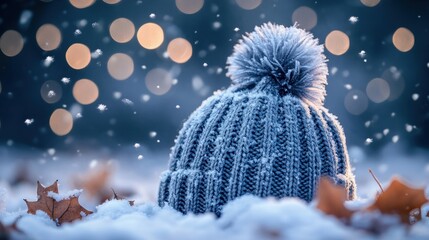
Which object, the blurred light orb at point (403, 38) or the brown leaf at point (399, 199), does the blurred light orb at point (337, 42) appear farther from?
the brown leaf at point (399, 199)

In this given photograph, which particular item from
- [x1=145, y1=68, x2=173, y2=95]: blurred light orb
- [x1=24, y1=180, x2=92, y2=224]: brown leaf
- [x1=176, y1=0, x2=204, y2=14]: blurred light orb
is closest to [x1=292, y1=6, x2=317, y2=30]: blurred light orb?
[x1=176, y1=0, x2=204, y2=14]: blurred light orb

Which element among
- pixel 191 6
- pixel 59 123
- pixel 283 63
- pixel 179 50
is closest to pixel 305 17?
pixel 191 6

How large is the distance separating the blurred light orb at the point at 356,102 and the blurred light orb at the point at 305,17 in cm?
92

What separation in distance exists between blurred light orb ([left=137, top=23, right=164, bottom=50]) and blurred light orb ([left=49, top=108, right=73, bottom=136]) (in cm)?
170

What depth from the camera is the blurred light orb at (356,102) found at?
5.63 metres

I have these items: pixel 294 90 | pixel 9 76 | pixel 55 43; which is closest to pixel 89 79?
pixel 55 43

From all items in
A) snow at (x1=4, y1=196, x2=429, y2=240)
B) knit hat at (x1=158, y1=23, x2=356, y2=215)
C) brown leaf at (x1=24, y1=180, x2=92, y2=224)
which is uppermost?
knit hat at (x1=158, y1=23, x2=356, y2=215)

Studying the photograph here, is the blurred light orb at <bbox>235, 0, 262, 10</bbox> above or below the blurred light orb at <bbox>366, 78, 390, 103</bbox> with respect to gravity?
above

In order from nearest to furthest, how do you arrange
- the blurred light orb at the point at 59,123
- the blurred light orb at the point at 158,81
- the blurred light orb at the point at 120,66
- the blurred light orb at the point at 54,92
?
the blurred light orb at the point at 120,66, the blurred light orb at the point at 158,81, the blurred light orb at the point at 54,92, the blurred light orb at the point at 59,123

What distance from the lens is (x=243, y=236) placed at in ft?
3.12

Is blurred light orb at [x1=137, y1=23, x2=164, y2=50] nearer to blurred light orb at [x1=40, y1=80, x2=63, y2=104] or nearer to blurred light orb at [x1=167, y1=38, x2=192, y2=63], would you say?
blurred light orb at [x1=167, y1=38, x2=192, y2=63]

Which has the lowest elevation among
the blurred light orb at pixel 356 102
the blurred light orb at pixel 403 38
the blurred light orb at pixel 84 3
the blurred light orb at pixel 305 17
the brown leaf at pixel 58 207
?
the brown leaf at pixel 58 207

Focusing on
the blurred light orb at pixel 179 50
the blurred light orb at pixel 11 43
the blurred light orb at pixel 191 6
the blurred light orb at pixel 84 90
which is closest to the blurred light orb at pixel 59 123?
the blurred light orb at pixel 84 90

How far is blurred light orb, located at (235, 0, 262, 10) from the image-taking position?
19.1ft
